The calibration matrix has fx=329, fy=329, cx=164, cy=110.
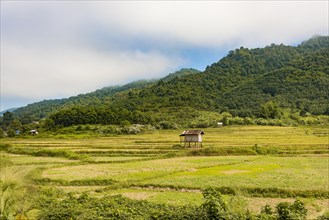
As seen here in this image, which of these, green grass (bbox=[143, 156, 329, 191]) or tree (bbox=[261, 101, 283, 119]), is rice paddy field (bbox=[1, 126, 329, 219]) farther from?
tree (bbox=[261, 101, 283, 119])

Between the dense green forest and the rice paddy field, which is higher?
the dense green forest

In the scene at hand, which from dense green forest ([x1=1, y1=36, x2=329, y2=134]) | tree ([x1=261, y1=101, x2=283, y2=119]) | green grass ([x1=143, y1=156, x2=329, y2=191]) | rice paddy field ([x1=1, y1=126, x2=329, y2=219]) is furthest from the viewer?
tree ([x1=261, y1=101, x2=283, y2=119])

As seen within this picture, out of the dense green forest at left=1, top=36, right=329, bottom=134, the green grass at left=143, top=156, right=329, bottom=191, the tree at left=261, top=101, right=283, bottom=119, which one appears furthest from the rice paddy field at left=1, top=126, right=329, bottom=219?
the tree at left=261, top=101, right=283, bottom=119

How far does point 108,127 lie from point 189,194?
75498 mm

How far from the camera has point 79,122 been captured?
4230 inches

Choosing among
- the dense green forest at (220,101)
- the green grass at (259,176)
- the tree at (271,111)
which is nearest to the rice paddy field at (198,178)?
the green grass at (259,176)

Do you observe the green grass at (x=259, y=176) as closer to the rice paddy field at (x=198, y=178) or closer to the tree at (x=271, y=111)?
the rice paddy field at (x=198, y=178)

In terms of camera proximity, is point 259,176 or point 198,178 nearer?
point 198,178

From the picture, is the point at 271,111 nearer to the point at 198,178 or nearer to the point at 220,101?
the point at 220,101

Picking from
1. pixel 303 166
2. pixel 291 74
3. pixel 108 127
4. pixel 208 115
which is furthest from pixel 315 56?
pixel 303 166

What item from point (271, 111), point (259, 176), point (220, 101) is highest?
point (220, 101)

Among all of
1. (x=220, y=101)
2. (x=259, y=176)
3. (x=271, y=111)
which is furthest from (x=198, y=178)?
(x=220, y=101)

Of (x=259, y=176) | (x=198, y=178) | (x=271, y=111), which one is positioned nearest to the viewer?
(x=198, y=178)

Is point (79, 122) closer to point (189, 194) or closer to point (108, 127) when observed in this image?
point (108, 127)
